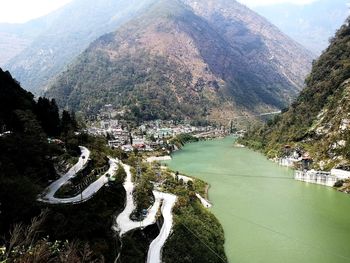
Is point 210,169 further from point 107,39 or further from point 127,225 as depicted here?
point 107,39

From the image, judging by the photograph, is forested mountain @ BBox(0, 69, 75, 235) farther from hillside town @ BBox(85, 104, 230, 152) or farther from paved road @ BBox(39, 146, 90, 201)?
hillside town @ BBox(85, 104, 230, 152)

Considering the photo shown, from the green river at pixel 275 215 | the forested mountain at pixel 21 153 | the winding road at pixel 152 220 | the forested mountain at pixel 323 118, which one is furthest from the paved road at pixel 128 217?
the forested mountain at pixel 323 118

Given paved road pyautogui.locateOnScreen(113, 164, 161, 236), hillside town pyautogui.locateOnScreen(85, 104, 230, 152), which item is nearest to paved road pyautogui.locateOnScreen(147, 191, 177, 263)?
paved road pyautogui.locateOnScreen(113, 164, 161, 236)

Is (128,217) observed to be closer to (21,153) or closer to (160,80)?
(21,153)

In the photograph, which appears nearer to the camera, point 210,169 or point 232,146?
point 210,169

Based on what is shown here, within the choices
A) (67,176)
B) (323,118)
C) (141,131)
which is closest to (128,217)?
(67,176)

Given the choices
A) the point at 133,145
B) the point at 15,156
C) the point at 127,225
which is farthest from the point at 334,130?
the point at 15,156

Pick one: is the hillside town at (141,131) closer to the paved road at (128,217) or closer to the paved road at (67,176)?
the paved road at (67,176)
